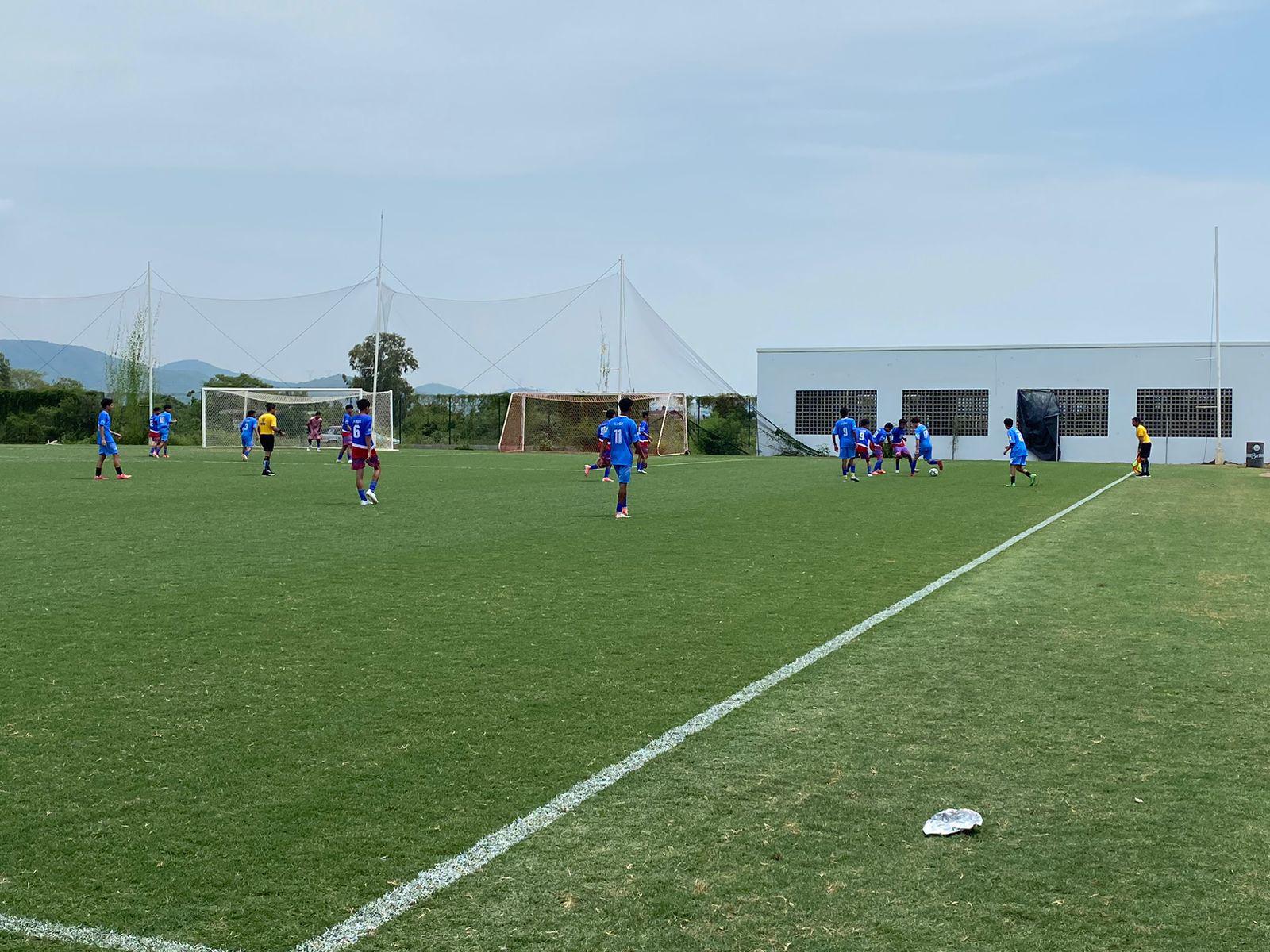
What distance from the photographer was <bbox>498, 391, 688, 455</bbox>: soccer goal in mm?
54312

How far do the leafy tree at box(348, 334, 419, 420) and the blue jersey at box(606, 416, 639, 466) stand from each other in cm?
4604

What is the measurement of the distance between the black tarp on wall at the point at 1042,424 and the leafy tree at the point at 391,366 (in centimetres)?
3050

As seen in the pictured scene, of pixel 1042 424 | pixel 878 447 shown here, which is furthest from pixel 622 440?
pixel 1042 424

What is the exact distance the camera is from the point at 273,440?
31.1m

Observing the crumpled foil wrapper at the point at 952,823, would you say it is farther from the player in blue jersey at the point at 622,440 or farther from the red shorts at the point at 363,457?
the red shorts at the point at 363,457

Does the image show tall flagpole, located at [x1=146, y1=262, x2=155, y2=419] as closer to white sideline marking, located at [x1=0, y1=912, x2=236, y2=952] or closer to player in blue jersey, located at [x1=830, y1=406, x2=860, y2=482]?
player in blue jersey, located at [x1=830, y1=406, x2=860, y2=482]

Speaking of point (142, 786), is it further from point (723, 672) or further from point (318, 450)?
point (318, 450)

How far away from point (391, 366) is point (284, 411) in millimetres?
13169

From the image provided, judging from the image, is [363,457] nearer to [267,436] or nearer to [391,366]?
[267,436]

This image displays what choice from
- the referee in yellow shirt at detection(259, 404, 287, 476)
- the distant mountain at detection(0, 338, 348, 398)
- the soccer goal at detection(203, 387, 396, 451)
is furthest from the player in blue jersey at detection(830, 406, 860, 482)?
the distant mountain at detection(0, 338, 348, 398)

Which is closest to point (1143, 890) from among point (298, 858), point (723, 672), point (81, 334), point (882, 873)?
point (882, 873)

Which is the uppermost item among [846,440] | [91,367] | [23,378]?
[23,378]

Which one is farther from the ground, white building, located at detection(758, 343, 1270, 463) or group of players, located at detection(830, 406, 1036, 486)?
white building, located at detection(758, 343, 1270, 463)

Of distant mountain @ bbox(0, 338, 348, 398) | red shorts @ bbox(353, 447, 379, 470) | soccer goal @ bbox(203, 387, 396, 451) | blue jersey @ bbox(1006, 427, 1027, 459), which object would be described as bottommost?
red shorts @ bbox(353, 447, 379, 470)
